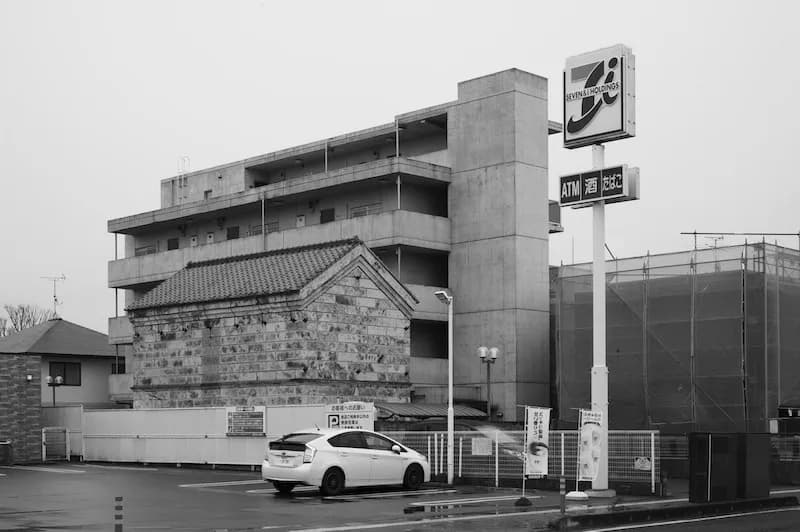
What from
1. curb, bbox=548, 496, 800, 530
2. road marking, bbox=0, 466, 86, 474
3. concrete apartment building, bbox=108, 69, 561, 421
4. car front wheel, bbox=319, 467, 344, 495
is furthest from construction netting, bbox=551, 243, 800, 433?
car front wheel, bbox=319, 467, 344, 495

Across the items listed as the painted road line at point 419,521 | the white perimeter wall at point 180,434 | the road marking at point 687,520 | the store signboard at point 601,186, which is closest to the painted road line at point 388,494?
the painted road line at point 419,521

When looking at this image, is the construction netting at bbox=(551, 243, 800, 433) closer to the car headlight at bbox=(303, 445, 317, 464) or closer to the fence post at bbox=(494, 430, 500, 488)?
the fence post at bbox=(494, 430, 500, 488)

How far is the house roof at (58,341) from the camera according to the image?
62.1 meters

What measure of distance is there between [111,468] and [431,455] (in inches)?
479

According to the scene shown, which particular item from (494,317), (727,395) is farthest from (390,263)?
(727,395)

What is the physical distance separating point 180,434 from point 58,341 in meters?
30.8

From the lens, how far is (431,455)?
28.9m

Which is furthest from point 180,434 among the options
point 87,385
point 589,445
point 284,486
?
point 87,385

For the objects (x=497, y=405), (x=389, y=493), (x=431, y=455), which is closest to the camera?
(x=389, y=493)

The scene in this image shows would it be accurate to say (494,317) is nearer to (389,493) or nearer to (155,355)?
(155,355)

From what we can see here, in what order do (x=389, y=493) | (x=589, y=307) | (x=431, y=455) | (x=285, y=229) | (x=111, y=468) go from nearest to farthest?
(x=389, y=493) → (x=431, y=455) → (x=111, y=468) → (x=589, y=307) → (x=285, y=229)

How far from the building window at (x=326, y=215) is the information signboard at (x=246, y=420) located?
22.8 metres

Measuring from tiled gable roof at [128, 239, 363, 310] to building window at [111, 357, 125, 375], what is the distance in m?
25.2

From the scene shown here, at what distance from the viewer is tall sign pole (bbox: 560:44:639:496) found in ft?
80.5
